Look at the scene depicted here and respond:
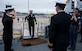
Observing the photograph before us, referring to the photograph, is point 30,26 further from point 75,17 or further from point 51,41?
point 51,41

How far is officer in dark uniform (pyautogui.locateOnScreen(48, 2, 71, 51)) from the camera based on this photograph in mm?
4984

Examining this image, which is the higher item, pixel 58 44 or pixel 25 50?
pixel 58 44

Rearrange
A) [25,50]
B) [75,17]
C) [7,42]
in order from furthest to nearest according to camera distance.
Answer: [25,50], [75,17], [7,42]

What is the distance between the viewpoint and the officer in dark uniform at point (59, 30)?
4.98m

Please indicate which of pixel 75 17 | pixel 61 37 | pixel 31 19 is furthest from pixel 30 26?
pixel 61 37

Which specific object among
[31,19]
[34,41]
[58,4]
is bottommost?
[34,41]

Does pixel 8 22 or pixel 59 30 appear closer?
pixel 59 30

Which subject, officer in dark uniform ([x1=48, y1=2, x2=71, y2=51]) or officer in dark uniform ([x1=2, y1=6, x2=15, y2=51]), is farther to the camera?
officer in dark uniform ([x1=2, y1=6, x2=15, y2=51])

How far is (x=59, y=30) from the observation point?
16.7ft

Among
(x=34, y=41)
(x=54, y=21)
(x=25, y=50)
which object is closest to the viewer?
(x=54, y=21)

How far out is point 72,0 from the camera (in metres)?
20.5

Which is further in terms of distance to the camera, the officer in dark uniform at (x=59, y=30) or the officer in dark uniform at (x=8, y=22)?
the officer in dark uniform at (x=8, y=22)

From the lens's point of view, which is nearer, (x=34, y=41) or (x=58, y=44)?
(x=58, y=44)

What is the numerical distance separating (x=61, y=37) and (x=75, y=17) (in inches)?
Result: 156
